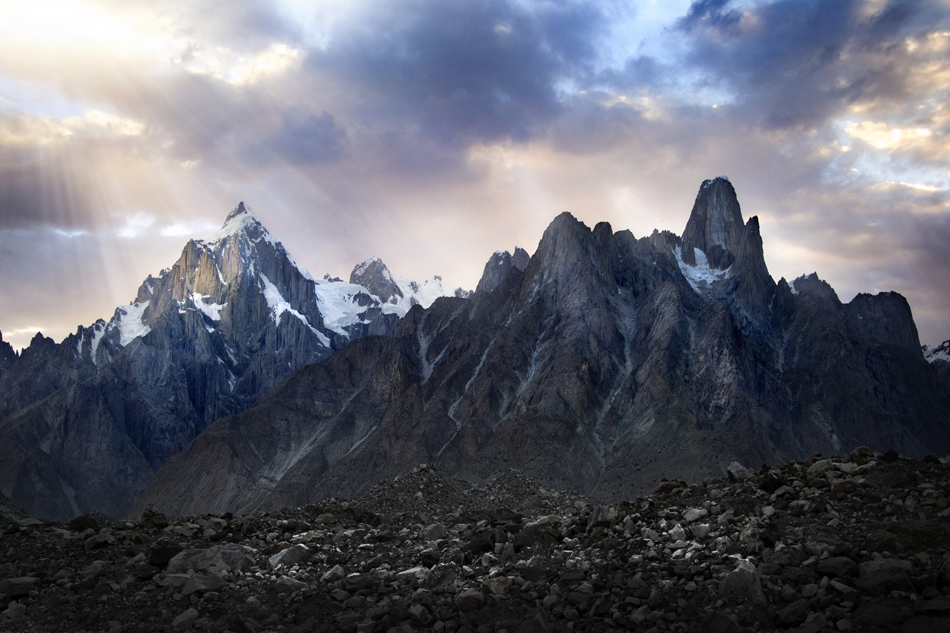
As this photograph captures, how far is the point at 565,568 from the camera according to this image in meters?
16.0

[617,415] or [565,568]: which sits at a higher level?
[617,415]

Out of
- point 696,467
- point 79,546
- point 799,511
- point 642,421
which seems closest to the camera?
point 799,511

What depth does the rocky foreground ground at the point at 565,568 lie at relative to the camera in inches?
523

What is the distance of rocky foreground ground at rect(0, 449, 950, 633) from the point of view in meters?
13.3

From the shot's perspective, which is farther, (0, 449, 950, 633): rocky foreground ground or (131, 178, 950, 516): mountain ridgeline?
(131, 178, 950, 516): mountain ridgeline

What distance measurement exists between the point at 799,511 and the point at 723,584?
4.25m

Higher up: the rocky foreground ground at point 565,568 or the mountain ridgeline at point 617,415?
the mountain ridgeline at point 617,415

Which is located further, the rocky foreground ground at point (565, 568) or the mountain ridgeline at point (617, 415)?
the mountain ridgeline at point (617, 415)

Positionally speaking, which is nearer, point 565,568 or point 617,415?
point 565,568

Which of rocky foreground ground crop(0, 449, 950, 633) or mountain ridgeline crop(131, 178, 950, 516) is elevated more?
mountain ridgeline crop(131, 178, 950, 516)

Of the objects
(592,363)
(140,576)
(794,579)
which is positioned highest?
(592,363)

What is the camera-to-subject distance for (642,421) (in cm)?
16038

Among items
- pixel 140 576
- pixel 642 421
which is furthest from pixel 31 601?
pixel 642 421

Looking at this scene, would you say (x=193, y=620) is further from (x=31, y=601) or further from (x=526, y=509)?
(x=526, y=509)
